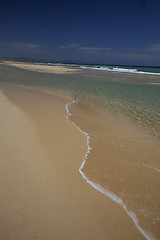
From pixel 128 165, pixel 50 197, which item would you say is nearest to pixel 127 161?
pixel 128 165

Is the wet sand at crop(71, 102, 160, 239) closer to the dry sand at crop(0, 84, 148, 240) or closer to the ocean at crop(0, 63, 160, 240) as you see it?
the ocean at crop(0, 63, 160, 240)

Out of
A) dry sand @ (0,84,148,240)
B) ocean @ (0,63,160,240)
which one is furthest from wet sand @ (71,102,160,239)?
dry sand @ (0,84,148,240)

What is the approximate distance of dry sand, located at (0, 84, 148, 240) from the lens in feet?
7.64

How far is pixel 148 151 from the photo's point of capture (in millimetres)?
4738

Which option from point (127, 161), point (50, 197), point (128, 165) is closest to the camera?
point (50, 197)

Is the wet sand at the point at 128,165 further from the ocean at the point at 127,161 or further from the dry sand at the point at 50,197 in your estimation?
the dry sand at the point at 50,197

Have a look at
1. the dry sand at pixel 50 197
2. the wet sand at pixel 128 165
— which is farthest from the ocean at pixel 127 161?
the dry sand at pixel 50 197

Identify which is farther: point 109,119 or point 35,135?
point 109,119

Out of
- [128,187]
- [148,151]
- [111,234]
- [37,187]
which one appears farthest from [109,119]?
[111,234]

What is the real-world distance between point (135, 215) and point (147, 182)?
896 millimetres

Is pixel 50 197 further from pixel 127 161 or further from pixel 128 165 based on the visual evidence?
pixel 127 161

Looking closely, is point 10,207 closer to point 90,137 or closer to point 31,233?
point 31,233

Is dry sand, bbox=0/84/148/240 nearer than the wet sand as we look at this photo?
Yes

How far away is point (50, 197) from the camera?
2820 mm
